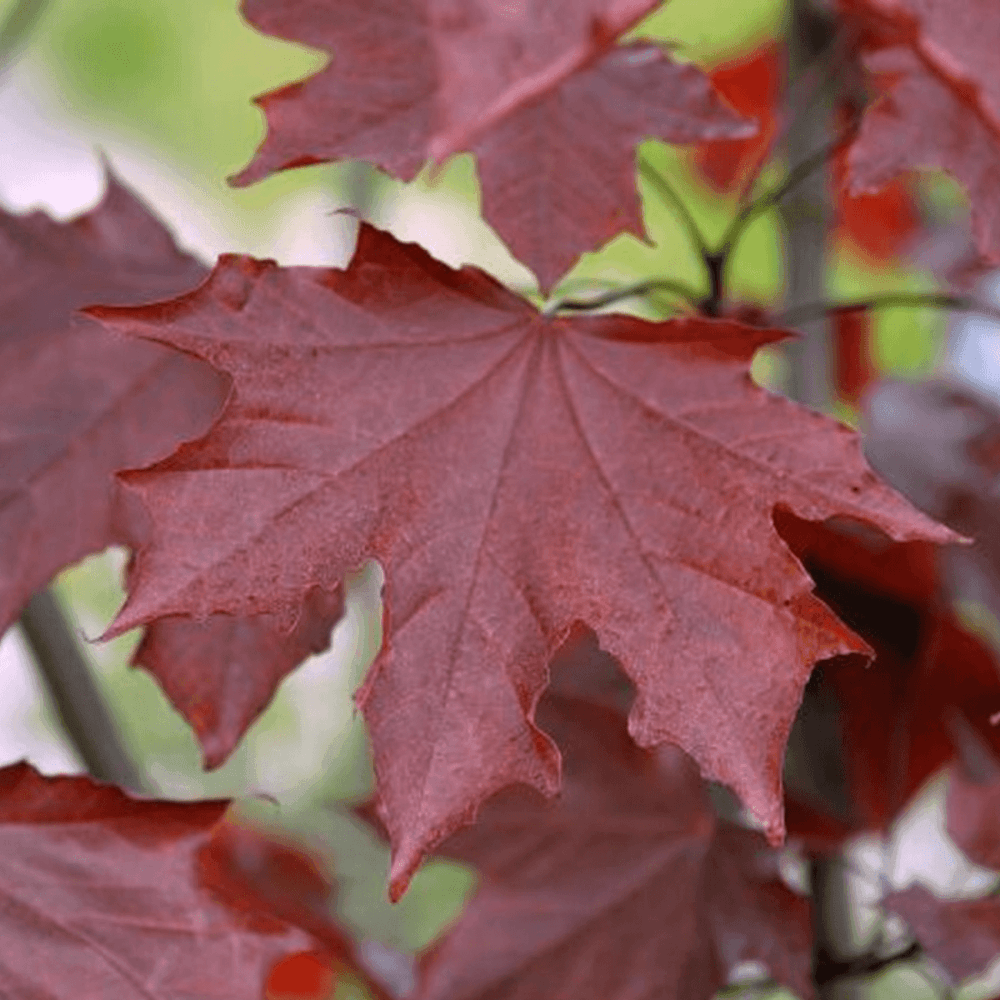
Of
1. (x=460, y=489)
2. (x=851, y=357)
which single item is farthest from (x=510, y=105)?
(x=851, y=357)

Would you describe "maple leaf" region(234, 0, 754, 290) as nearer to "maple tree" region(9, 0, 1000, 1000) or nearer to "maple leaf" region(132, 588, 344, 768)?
"maple tree" region(9, 0, 1000, 1000)

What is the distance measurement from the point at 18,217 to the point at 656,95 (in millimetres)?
237

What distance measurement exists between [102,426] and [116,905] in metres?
0.17

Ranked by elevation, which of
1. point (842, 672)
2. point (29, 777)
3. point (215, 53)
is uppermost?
point (29, 777)

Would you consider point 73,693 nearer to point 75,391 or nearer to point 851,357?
point 75,391

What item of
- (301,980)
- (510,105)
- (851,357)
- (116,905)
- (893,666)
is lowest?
(301,980)

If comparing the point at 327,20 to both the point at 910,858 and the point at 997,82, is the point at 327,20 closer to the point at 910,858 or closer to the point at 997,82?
the point at 997,82

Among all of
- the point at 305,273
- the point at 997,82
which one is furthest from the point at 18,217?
the point at 997,82

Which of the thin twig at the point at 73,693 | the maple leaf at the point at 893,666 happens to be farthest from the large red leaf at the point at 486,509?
the thin twig at the point at 73,693

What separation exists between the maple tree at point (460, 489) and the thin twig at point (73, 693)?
28 centimetres

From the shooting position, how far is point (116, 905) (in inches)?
27.1

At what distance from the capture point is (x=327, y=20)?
0.70 metres

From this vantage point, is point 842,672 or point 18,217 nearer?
point 18,217

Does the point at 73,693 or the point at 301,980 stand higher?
the point at 73,693
